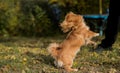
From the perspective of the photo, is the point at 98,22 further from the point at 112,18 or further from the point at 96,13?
the point at 112,18

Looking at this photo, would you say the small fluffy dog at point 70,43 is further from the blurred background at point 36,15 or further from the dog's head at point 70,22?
the blurred background at point 36,15

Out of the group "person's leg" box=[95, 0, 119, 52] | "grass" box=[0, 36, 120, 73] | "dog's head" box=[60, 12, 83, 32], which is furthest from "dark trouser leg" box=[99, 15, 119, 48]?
"dog's head" box=[60, 12, 83, 32]

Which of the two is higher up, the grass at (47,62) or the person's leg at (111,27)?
the person's leg at (111,27)

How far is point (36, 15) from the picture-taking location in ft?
46.1

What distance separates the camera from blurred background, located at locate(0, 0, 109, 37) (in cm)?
1385

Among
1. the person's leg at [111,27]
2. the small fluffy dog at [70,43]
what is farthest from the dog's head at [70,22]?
the person's leg at [111,27]

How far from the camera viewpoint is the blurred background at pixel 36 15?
13852 millimetres

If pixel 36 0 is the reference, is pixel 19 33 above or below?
below

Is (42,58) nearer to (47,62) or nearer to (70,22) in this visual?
(47,62)

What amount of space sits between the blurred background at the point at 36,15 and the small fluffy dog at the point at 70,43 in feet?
22.3

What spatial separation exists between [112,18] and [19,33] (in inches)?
249

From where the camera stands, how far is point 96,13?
1408 cm

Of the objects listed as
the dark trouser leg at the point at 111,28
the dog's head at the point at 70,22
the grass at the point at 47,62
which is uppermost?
the dog's head at the point at 70,22

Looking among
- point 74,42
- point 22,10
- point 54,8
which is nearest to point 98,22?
point 54,8
